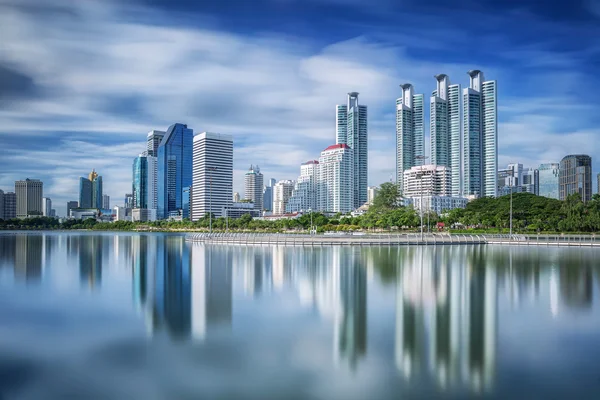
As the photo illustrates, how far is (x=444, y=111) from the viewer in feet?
493

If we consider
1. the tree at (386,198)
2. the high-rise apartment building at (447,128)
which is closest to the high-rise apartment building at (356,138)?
the high-rise apartment building at (447,128)

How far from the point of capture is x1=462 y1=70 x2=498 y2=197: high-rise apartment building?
145 meters

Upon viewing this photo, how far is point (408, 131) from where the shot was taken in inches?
6235

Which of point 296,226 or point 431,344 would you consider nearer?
point 431,344

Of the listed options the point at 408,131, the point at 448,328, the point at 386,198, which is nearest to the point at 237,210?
the point at 408,131

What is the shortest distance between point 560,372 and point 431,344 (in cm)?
300

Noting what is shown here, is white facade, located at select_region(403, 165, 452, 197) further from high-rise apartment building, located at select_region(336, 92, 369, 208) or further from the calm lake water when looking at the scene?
the calm lake water

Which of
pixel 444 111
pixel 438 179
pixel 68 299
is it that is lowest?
pixel 68 299

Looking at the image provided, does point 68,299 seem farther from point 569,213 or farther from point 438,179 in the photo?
point 438,179

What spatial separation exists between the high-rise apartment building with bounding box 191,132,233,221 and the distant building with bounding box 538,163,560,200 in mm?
118583

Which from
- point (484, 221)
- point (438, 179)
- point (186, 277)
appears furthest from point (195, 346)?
point (438, 179)

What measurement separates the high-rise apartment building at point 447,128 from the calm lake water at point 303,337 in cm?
12983

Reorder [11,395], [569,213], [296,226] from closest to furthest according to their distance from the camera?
1. [11,395]
2. [569,213]
3. [296,226]

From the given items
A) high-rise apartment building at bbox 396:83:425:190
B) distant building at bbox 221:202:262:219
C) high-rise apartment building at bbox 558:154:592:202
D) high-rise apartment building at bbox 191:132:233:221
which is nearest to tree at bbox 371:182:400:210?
high-rise apartment building at bbox 396:83:425:190
